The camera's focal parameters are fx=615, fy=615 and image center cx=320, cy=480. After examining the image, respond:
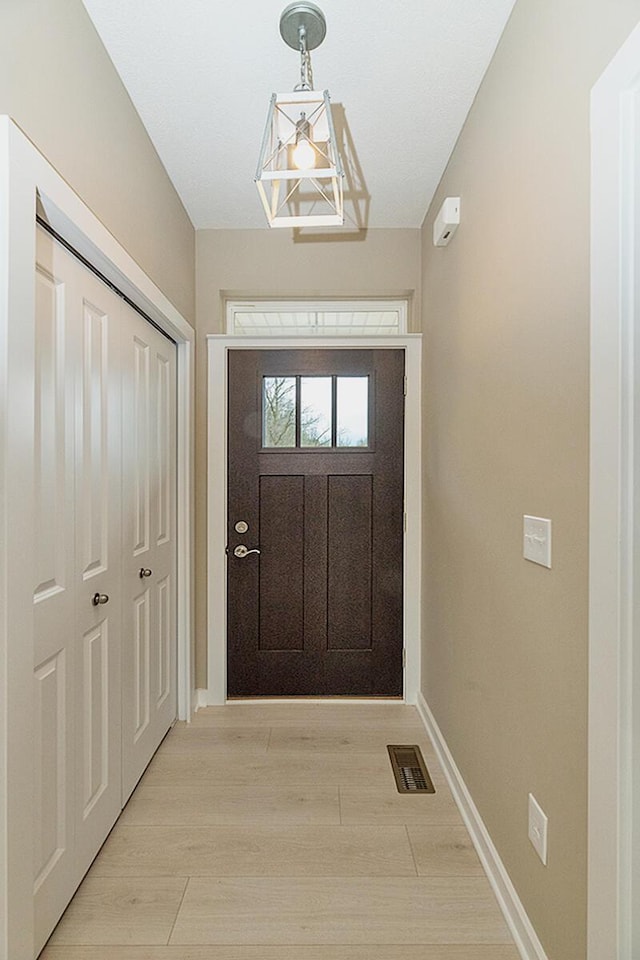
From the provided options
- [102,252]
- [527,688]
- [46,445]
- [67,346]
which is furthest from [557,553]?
[102,252]

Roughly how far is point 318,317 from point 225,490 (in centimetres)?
112

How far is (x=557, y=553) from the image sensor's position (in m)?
1.44

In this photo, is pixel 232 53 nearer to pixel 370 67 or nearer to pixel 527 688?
pixel 370 67

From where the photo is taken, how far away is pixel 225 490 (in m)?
3.37

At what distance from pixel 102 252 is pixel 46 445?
653mm

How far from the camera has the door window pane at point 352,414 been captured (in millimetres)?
3393

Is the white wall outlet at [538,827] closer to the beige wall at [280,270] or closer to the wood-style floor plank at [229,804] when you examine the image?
the wood-style floor plank at [229,804]

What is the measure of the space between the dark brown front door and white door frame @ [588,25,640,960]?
218 centimetres

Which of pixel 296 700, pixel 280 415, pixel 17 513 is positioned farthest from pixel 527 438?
pixel 296 700

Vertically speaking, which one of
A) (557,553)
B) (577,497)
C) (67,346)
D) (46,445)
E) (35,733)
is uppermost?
(67,346)

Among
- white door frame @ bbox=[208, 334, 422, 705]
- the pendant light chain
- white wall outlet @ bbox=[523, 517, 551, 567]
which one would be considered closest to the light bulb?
the pendant light chain

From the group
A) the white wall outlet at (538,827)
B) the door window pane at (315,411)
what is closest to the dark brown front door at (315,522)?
the door window pane at (315,411)

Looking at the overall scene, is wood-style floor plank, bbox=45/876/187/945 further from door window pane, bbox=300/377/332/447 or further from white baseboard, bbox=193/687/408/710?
door window pane, bbox=300/377/332/447

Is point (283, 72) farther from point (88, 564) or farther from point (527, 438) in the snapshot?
point (88, 564)
